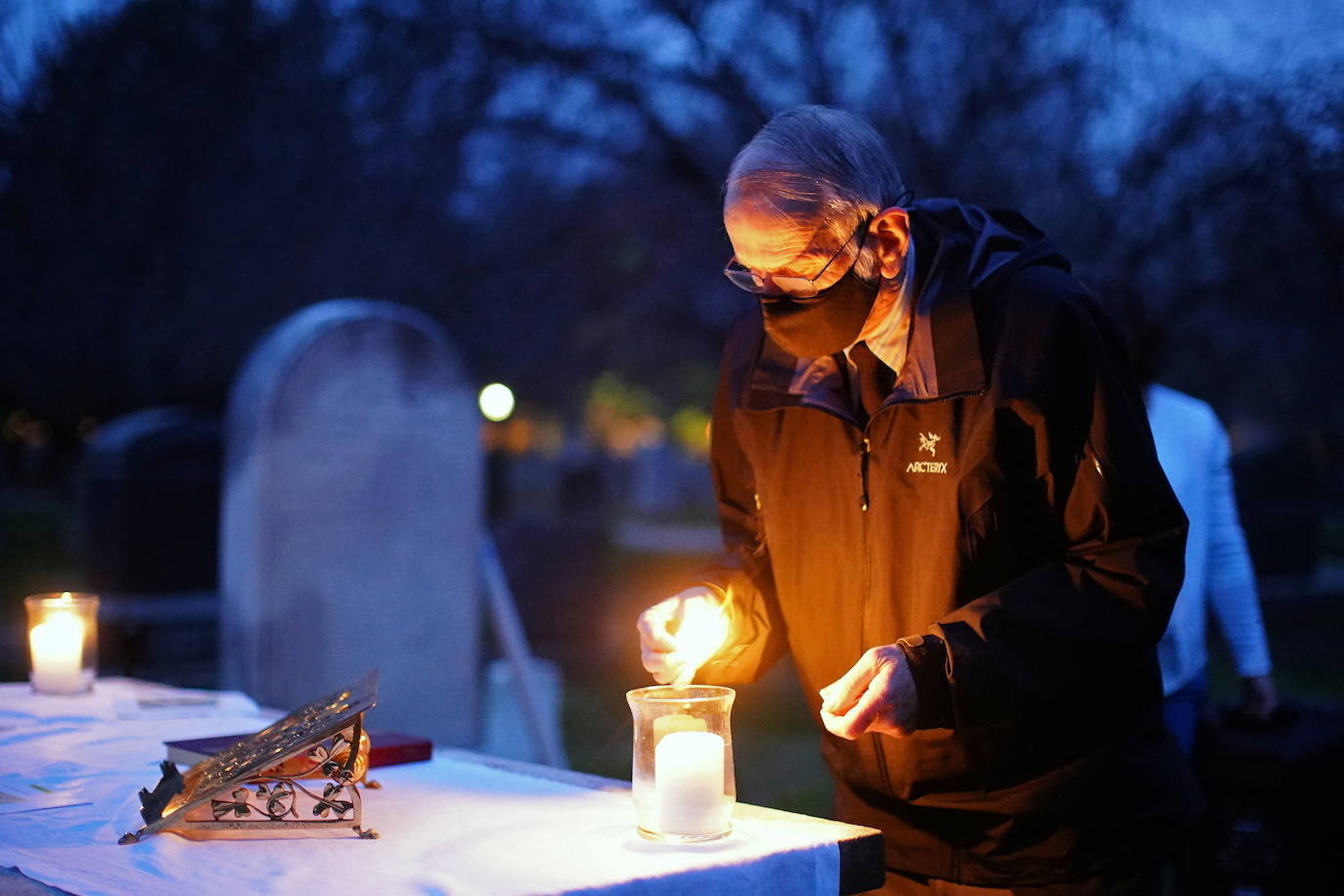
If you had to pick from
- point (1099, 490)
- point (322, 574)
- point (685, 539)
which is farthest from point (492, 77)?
point (685, 539)

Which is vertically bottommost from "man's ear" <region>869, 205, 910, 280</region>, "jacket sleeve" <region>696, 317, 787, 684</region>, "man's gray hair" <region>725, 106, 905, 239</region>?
"jacket sleeve" <region>696, 317, 787, 684</region>

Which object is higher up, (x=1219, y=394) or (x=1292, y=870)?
(x=1219, y=394)

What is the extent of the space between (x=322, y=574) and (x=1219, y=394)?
5.86 meters

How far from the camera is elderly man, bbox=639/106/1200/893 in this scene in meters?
2.32

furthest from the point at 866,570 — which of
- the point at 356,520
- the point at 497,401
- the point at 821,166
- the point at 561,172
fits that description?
the point at 561,172

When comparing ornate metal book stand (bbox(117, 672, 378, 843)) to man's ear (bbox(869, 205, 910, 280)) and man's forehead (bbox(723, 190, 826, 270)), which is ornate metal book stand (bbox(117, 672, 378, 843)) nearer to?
man's forehead (bbox(723, 190, 826, 270))

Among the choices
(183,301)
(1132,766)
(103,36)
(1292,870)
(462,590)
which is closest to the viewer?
Answer: (1132,766)

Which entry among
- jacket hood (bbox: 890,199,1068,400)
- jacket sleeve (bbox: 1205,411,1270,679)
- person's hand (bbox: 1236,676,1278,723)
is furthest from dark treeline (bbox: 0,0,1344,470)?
jacket hood (bbox: 890,199,1068,400)

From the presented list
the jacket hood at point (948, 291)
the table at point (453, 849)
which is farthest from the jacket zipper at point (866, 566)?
the table at point (453, 849)

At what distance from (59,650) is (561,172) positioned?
24.3 feet

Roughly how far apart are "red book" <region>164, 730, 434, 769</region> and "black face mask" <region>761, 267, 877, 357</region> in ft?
3.55

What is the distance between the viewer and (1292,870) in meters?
4.86

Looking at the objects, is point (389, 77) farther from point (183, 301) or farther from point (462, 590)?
point (462, 590)

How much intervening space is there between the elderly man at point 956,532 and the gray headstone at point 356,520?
161 inches
